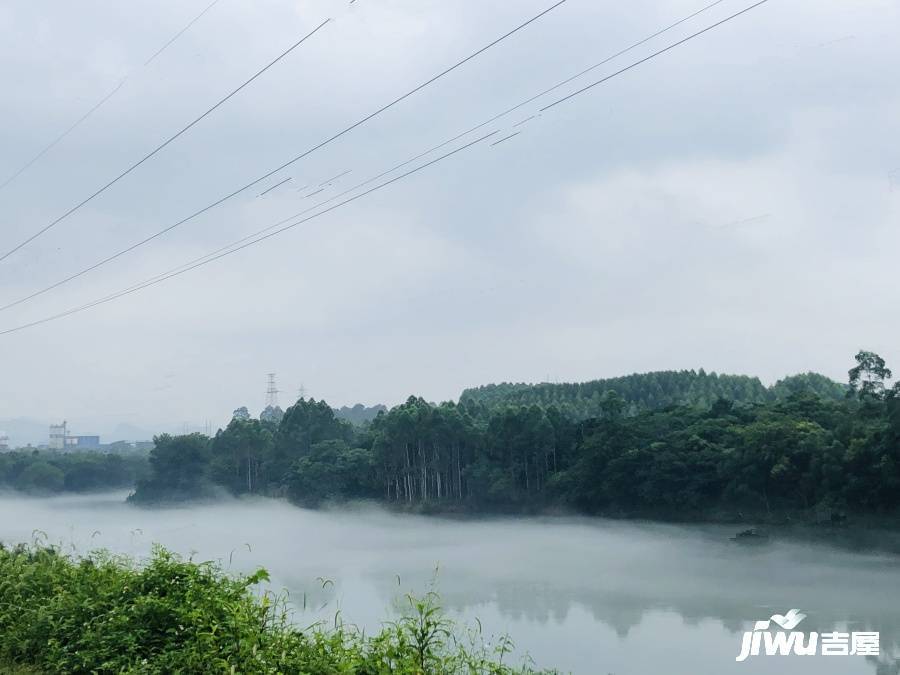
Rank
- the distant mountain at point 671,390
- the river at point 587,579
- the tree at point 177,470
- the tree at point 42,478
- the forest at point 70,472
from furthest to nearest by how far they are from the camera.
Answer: the forest at point 70,472, the tree at point 42,478, the tree at point 177,470, the distant mountain at point 671,390, the river at point 587,579

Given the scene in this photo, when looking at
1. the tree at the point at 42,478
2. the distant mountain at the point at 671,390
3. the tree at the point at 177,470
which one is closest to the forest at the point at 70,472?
the tree at the point at 42,478

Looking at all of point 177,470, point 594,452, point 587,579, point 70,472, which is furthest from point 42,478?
point 587,579

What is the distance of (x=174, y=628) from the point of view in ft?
14.4

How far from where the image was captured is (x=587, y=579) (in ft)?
95.5

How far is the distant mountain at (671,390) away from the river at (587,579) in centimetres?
1151

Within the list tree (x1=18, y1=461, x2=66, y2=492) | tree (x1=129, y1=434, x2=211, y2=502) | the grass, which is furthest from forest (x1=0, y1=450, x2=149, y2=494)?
the grass

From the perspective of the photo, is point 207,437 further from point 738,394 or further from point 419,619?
point 419,619

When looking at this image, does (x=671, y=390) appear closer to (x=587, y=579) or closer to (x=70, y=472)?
(x=587, y=579)

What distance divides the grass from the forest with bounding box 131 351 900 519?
27103 mm

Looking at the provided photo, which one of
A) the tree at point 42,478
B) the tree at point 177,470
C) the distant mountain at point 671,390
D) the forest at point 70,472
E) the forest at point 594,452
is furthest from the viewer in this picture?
the forest at point 70,472

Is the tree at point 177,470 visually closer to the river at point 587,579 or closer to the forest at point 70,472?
the forest at point 70,472

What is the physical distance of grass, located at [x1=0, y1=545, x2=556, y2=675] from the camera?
386cm

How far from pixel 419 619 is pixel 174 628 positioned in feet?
4.65

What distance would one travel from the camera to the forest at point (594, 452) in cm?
2970
